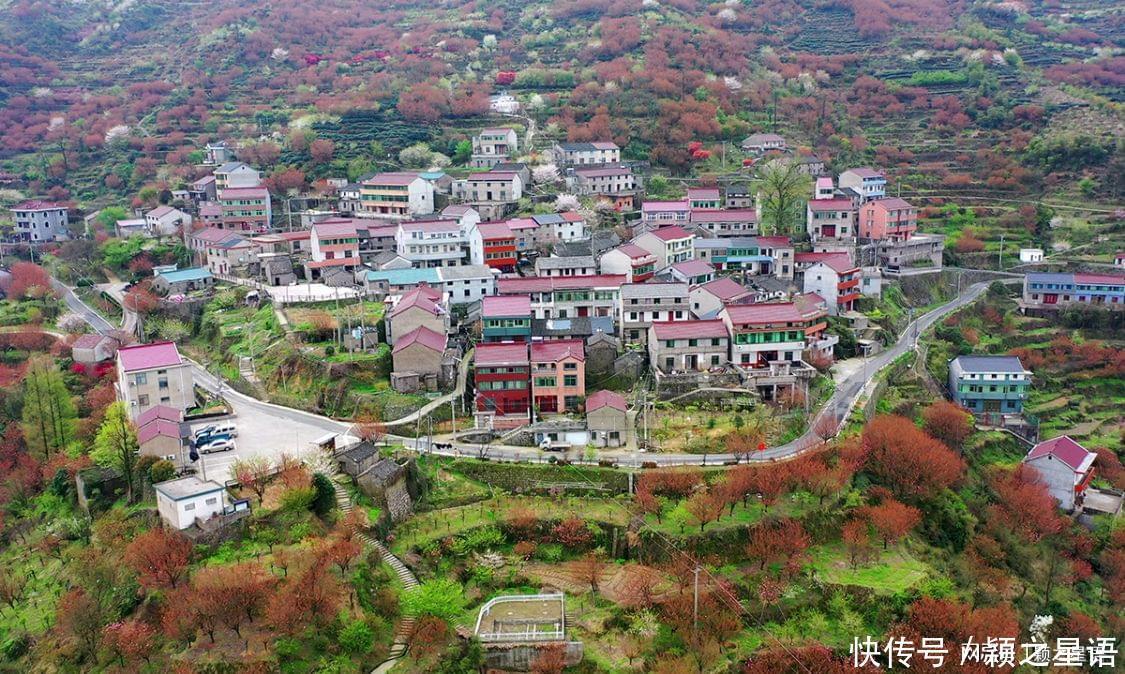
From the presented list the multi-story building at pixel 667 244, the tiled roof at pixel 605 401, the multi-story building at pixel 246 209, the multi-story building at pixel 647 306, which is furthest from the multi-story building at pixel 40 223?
the tiled roof at pixel 605 401

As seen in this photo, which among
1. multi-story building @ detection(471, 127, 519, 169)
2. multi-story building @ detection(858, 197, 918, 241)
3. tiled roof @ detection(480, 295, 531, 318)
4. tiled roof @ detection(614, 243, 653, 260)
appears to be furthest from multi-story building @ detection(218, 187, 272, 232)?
multi-story building @ detection(858, 197, 918, 241)

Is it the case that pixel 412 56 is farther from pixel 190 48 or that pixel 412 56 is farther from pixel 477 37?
pixel 190 48

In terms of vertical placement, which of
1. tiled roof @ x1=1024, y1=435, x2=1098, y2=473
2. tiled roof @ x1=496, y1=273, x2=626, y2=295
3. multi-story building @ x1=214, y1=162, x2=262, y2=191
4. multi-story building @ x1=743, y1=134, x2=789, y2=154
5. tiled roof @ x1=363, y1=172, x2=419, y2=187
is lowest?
tiled roof @ x1=1024, y1=435, x2=1098, y2=473

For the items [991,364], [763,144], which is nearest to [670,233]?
[991,364]

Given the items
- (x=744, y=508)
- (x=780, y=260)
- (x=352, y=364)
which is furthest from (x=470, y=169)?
(x=744, y=508)

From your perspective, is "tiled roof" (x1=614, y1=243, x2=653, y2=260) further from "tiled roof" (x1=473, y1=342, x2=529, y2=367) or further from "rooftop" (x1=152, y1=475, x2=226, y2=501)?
"rooftop" (x1=152, y1=475, x2=226, y2=501)
